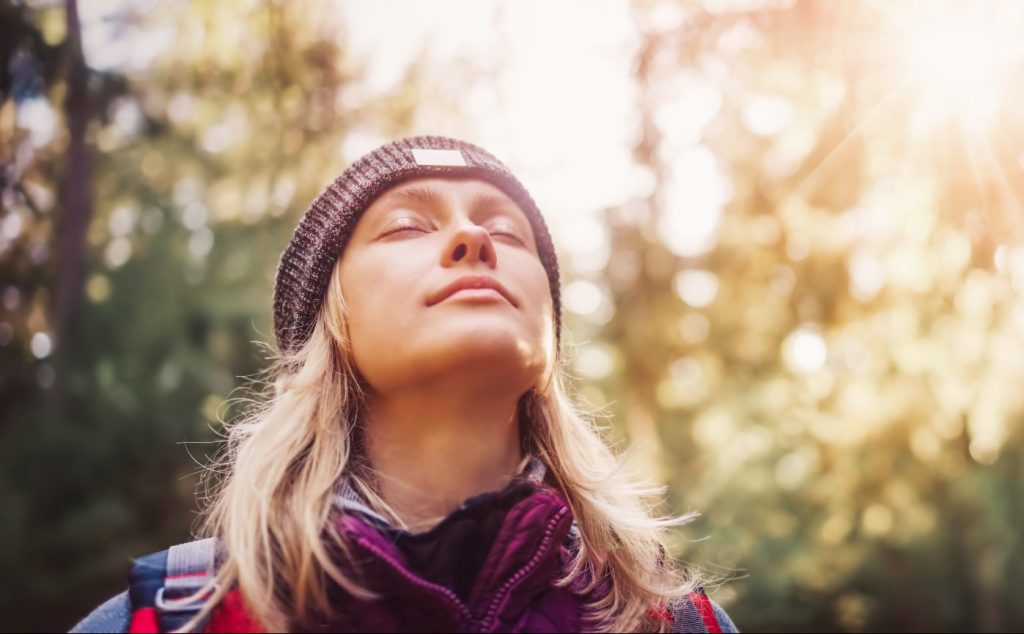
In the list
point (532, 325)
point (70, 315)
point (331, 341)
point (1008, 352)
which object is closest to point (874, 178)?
point (1008, 352)

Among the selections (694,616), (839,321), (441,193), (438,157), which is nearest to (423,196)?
(441,193)

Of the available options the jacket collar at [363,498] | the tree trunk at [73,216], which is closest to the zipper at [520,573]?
the jacket collar at [363,498]

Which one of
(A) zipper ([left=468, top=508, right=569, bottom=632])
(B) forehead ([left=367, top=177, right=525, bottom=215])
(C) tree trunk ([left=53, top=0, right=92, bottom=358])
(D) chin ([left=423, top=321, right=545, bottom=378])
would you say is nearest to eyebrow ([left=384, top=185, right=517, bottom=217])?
(B) forehead ([left=367, top=177, right=525, bottom=215])

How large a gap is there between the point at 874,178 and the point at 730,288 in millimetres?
2861

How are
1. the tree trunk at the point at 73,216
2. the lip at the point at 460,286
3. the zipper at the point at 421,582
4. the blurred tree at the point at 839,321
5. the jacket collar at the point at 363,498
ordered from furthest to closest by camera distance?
the tree trunk at the point at 73,216, the blurred tree at the point at 839,321, the lip at the point at 460,286, the jacket collar at the point at 363,498, the zipper at the point at 421,582

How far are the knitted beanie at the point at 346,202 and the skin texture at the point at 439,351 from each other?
0.35 ft

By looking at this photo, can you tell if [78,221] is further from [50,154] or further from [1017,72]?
[1017,72]

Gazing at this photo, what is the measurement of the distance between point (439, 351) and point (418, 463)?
294mm

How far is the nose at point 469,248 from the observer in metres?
1.77

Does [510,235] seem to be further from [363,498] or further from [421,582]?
[421,582]

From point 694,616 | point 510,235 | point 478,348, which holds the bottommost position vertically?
point 694,616

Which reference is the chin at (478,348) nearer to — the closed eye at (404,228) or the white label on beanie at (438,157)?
the closed eye at (404,228)

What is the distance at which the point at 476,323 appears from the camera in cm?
167

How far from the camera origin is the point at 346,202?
200 cm
